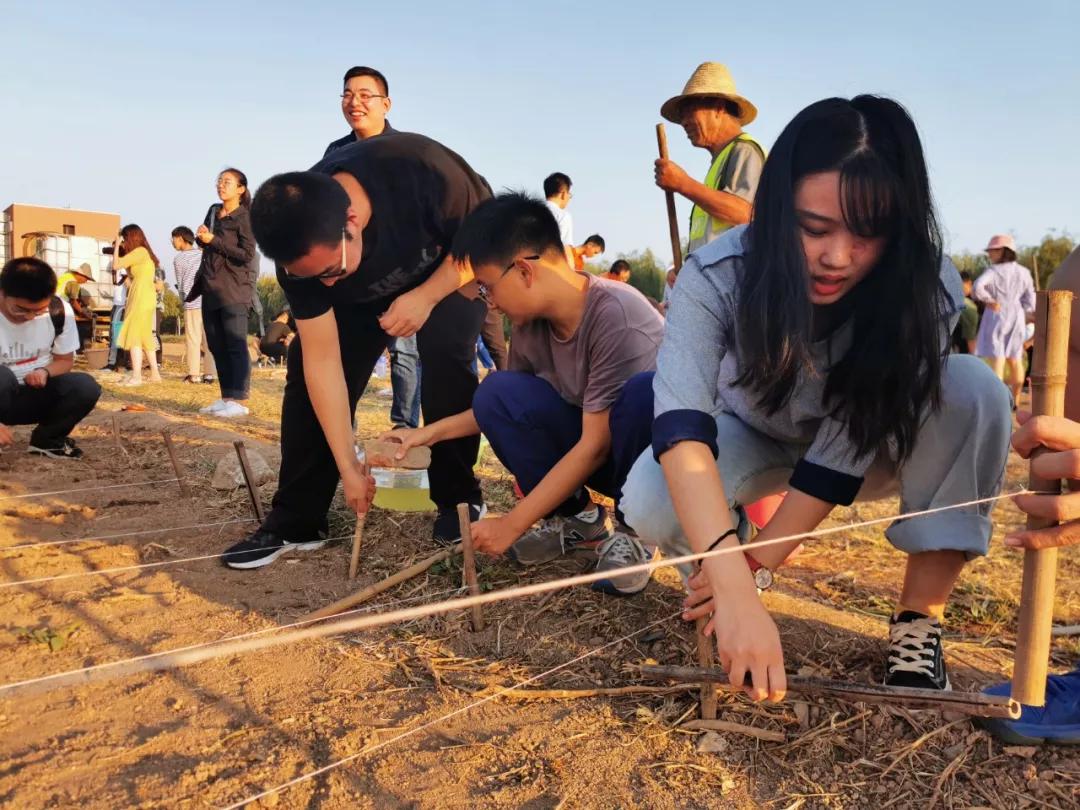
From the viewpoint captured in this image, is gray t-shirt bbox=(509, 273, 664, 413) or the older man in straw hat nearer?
gray t-shirt bbox=(509, 273, 664, 413)

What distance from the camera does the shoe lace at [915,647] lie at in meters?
1.85

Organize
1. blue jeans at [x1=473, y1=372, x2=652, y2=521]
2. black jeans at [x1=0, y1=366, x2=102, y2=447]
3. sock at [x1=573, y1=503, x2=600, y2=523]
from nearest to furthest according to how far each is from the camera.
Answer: blue jeans at [x1=473, y1=372, x2=652, y2=521], sock at [x1=573, y1=503, x2=600, y2=523], black jeans at [x1=0, y1=366, x2=102, y2=447]

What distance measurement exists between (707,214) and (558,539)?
5.27 ft

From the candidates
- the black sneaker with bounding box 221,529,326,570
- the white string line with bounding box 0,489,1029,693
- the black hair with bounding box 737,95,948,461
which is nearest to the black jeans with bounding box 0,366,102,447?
the black sneaker with bounding box 221,529,326,570

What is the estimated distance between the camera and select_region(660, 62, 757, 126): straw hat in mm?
3574

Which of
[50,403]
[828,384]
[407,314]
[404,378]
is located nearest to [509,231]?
[407,314]

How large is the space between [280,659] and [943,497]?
167cm

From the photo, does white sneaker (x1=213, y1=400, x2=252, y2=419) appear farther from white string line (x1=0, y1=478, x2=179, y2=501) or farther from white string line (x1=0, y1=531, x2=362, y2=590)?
white string line (x1=0, y1=531, x2=362, y2=590)

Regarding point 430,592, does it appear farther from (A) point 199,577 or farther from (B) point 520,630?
(A) point 199,577

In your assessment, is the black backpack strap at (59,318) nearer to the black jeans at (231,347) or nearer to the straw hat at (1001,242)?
the black jeans at (231,347)

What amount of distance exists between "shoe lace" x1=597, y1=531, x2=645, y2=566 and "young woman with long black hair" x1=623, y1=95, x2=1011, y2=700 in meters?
0.46

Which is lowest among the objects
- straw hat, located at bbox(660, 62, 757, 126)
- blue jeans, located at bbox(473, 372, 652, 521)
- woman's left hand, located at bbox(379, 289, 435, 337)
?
blue jeans, located at bbox(473, 372, 652, 521)

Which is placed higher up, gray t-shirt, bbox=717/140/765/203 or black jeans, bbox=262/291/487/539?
gray t-shirt, bbox=717/140/765/203

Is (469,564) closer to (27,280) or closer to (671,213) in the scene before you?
(671,213)
